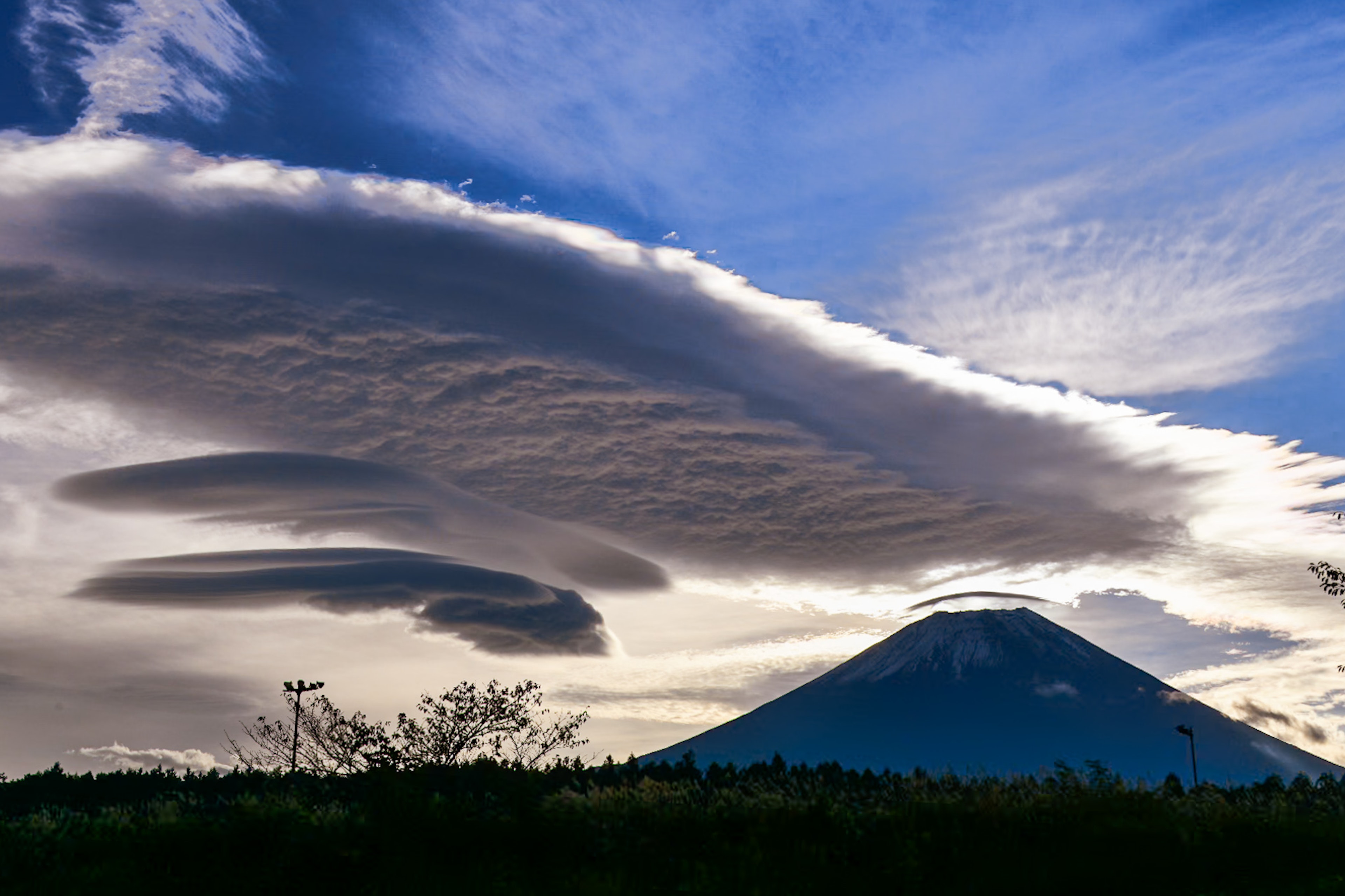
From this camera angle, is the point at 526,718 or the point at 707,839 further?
the point at 526,718

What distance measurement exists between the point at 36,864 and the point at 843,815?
1280cm

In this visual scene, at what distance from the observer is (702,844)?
664 inches

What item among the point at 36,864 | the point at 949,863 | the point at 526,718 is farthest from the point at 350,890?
the point at 526,718

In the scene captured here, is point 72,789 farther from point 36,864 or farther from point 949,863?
point 949,863

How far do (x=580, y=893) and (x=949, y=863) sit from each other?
18.8 ft

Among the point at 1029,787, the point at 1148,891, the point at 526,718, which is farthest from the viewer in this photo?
the point at 526,718

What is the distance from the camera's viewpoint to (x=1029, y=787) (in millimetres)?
19453

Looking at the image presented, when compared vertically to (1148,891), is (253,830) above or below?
above

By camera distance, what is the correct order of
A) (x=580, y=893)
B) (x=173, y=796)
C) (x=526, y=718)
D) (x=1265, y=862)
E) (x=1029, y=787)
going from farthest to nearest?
(x=526, y=718)
(x=173, y=796)
(x=1029, y=787)
(x=1265, y=862)
(x=580, y=893)

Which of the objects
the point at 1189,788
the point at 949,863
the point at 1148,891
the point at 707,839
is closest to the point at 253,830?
the point at 707,839

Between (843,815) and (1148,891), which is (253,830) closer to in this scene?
(843,815)

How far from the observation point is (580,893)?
14016 millimetres

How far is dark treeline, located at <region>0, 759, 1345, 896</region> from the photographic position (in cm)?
1536

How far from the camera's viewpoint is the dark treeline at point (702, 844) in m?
15.4
